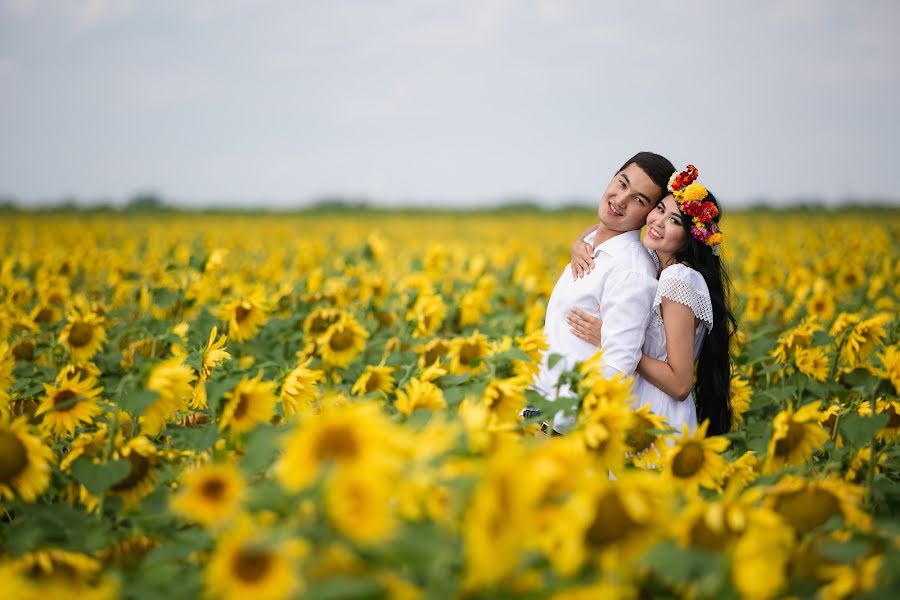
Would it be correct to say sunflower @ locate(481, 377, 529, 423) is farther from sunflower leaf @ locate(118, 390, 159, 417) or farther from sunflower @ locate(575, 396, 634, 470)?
sunflower leaf @ locate(118, 390, 159, 417)

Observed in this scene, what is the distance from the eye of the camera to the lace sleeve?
297 cm

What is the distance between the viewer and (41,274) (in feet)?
19.6

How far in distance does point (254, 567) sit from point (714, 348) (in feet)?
8.54

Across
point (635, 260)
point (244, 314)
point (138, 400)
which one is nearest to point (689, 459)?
point (635, 260)

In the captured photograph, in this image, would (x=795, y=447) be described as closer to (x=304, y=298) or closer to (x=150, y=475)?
(x=150, y=475)

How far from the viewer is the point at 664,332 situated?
3121mm

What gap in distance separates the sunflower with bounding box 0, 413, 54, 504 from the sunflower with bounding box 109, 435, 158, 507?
224mm

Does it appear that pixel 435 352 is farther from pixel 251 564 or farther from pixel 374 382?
pixel 251 564

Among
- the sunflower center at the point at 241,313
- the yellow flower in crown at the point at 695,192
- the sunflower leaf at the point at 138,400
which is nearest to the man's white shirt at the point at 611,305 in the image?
the yellow flower in crown at the point at 695,192

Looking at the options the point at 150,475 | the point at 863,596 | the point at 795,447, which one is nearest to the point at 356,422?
the point at 863,596

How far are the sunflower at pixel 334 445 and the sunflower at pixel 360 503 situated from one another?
4 centimetres

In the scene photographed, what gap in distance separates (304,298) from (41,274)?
8.18ft

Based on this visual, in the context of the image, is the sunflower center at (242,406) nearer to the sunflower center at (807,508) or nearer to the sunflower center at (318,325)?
the sunflower center at (807,508)

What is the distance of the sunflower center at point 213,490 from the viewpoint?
1404 millimetres
